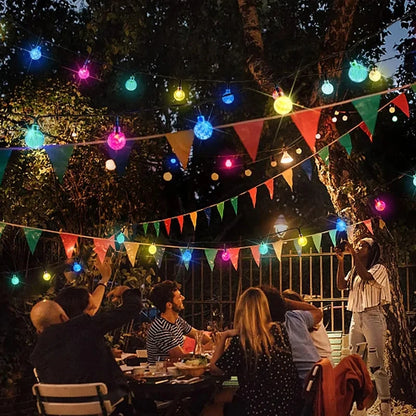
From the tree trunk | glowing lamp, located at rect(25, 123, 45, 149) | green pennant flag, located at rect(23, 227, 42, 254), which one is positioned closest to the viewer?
glowing lamp, located at rect(25, 123, 45, 149)

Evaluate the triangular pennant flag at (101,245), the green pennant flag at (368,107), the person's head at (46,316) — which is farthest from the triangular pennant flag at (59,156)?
the triangular pennant flag at (101,245)

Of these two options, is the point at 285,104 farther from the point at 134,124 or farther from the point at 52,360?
the point at 134,124

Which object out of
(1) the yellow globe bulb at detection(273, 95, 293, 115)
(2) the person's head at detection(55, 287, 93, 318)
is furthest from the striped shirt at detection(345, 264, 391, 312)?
(2) the person's head at detection(55, 287, 93, 318)

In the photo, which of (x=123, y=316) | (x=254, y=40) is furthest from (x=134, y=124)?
(x=123, y=316)

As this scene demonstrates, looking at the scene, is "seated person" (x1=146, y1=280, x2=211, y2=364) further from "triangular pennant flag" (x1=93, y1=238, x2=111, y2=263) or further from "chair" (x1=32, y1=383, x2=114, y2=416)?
"triangular pennant flag" (x1=93, y1=238, x2=111, y2=263)

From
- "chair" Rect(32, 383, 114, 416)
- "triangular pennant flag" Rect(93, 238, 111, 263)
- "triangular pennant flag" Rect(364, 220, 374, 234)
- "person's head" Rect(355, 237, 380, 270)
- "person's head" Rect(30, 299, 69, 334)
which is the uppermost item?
"triangular pennant flag" Rect(364, 220, 374, 234)

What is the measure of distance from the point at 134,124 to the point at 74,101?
0.96 m

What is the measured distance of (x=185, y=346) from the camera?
20.0 feet

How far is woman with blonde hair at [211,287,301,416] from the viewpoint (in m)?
3.98

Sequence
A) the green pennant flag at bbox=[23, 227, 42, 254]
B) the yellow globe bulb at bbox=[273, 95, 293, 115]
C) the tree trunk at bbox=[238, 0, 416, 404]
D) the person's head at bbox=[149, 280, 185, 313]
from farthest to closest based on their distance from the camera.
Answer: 1. the tree trunk at bbox=[238, 0, 416, 404]
2. the green pennant flag at bbox=[23, 227, 42, 254]
3. the person's head at bbox=[149, 280, 185, 313]
4. the yellow globe bulb at bbox=[273, 95, 293, 115]

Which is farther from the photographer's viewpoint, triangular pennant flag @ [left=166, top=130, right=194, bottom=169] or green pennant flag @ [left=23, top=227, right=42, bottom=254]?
green pennant flag @ [left=23, top=227, right=42, bottom=254]

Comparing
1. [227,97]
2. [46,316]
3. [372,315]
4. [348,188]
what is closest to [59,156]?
[46,316]

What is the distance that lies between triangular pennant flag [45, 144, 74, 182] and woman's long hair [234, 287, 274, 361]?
1.64m

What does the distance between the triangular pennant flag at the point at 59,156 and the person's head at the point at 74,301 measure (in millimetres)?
834
